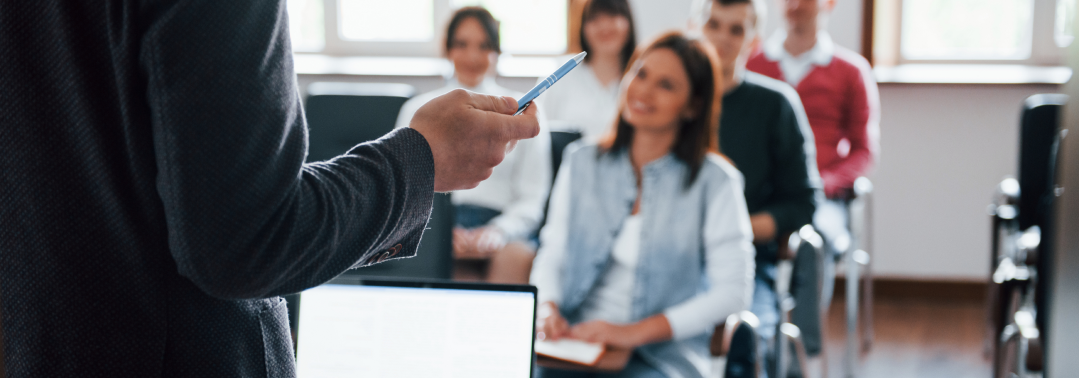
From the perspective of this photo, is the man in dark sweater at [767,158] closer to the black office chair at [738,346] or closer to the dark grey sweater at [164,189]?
the black office chair at [738,346]

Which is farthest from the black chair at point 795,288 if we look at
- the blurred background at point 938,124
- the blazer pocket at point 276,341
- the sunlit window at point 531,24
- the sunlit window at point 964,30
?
→ the sunlit window at point 531,24

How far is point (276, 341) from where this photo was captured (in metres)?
0.64

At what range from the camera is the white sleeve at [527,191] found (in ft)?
9.62

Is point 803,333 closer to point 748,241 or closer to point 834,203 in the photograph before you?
point 834,203

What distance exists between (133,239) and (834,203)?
2924 mm

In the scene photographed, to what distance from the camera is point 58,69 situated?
1.82ft

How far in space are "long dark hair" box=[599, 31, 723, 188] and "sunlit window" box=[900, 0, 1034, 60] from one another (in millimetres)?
2539

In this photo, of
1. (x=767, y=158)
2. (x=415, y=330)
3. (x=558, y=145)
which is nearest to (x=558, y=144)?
(x=558, y=145)

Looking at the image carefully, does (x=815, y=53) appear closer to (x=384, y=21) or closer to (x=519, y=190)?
(x=519, y=190)

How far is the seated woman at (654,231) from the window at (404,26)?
264cm

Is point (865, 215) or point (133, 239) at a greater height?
point (133, 239)

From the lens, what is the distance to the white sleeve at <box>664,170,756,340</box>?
6.19 ft

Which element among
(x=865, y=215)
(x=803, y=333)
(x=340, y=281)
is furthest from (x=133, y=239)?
(x=865, y=215)

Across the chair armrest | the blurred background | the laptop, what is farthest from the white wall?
the laptop
